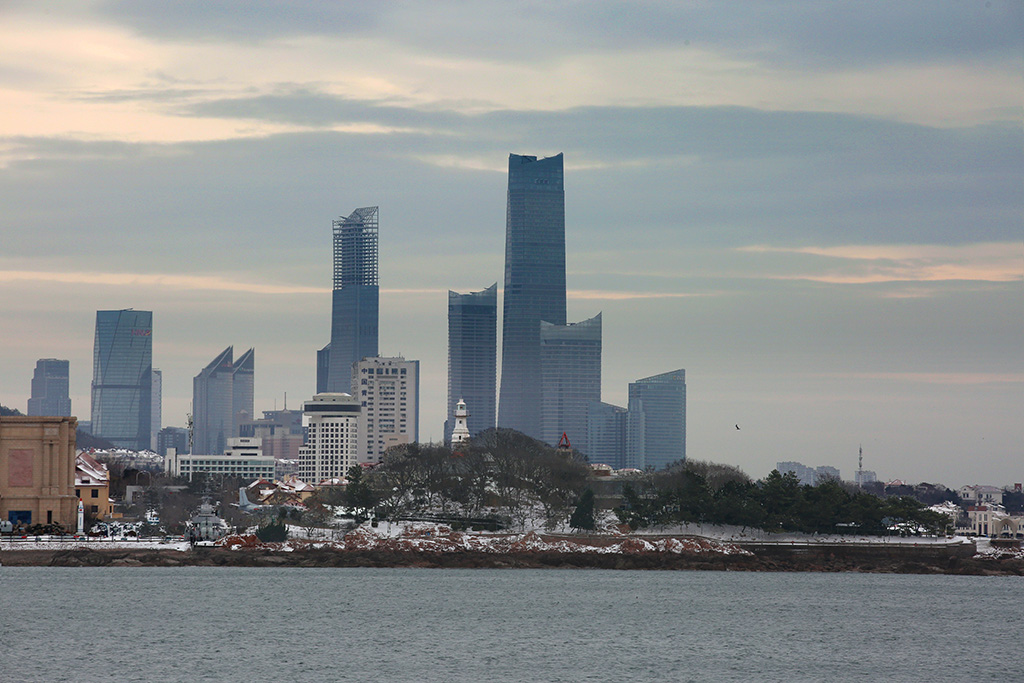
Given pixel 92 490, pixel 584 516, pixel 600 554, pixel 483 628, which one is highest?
pixel 92 490

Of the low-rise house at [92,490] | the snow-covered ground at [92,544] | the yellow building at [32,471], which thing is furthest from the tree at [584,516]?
the low-rise house at [92,490]

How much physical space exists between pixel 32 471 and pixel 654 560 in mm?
50895

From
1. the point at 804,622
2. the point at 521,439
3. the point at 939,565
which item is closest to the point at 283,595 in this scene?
the point at 804,622

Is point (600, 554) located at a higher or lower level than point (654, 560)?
higher

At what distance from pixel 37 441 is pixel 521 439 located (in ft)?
210

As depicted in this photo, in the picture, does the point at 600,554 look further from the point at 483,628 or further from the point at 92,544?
the point at 483,628

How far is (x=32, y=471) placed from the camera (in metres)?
126

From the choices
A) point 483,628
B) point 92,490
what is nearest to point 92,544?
point 92,490

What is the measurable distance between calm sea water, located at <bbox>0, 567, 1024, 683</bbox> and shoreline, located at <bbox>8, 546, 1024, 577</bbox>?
7784 millimetres

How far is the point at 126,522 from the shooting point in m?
144

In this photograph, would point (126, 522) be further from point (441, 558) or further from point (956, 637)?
point (956, 637)

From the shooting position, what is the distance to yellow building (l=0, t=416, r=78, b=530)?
410 ft

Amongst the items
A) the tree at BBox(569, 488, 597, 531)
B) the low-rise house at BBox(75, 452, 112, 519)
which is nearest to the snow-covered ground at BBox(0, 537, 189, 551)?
the low-rise house at BBox(75, 452, 112, 519)

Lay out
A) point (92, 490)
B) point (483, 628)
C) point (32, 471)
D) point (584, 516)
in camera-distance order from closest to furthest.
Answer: point (483, 628), point (32, 471), point (584, 516), point (92, 490)
